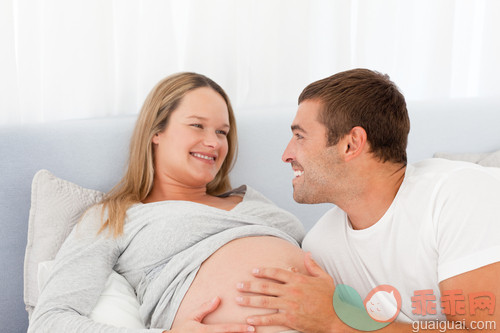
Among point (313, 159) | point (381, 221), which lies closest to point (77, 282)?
point (313, 159)

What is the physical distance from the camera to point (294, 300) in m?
1.23

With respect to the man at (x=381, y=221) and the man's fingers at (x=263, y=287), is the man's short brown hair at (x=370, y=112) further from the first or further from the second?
the man's fingers at (x=263, y=287)

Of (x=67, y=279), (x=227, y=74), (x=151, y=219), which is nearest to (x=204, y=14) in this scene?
(x=227, y=74)

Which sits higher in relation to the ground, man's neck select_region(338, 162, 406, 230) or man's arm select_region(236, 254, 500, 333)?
man's neck select_region(338, 162, 406, 230)

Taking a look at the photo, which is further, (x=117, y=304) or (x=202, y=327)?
(x=117, y=304)

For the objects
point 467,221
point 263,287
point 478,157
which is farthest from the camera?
point 478,157

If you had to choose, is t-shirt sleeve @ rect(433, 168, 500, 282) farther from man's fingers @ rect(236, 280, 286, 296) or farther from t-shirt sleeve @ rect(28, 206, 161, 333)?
t-shirt sleeve @ rect(28, 206, 161, 333)

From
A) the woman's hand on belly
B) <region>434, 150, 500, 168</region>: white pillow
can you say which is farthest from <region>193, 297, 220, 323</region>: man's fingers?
<region>434, 150, 500, 168</region>: white pillow

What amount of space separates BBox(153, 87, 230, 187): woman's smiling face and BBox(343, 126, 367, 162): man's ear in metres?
0.51

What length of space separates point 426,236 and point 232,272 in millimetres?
504

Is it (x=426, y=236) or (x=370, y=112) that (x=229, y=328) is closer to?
(x=426, y=236)

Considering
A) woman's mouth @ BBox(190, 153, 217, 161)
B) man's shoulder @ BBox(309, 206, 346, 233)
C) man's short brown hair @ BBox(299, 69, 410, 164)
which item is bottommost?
man's shoulder @ BBox(309, 206, 346, 233)

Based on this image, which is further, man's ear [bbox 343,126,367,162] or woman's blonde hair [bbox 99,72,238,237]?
woman's blonde hair [bbox 99,72,238,237]

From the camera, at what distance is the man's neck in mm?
1352
